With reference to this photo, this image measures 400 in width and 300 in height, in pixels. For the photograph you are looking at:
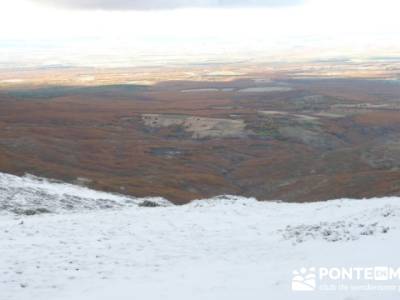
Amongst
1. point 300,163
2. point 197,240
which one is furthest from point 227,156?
point 197,240

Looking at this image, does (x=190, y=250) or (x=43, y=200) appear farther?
(x=43, y=200)

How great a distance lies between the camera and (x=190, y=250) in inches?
796

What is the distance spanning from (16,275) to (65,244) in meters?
3.89

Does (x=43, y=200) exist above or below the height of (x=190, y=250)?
below

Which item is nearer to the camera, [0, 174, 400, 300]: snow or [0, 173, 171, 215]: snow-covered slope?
[0, 174, 400, 300]: snow

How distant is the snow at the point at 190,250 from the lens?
1555cm

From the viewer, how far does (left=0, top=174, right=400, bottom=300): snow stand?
15555 millimetres

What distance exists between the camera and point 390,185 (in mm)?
47344

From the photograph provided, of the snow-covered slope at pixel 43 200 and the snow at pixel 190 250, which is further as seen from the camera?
the snow-covered slope at pixel 43 200

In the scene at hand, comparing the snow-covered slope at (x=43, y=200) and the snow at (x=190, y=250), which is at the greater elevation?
the snow at (x=190, y=250)

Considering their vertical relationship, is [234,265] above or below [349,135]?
above

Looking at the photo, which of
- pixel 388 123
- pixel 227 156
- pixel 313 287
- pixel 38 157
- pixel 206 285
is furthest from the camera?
pixel 388 123

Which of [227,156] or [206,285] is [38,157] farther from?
[206,285]

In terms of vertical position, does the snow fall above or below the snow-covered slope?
above
